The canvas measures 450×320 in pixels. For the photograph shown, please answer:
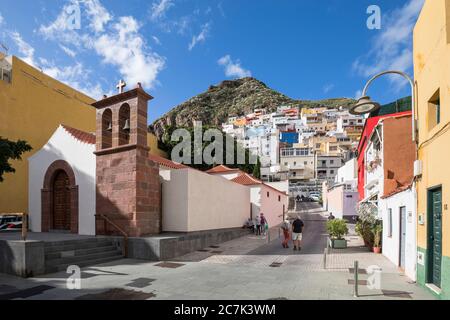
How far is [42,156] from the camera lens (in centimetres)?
1502

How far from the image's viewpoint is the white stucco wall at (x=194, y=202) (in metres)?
13.8

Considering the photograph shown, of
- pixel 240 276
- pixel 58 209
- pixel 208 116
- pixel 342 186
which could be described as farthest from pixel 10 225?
pixel 208 116

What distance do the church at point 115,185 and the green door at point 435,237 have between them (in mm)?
9365

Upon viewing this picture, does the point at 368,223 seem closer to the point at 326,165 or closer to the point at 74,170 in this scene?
the point at 74,170

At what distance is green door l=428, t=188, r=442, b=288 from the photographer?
6441 mm

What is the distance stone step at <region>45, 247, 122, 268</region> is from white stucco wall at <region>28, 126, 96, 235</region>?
2.23m

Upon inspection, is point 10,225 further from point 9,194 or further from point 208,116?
point 208,116

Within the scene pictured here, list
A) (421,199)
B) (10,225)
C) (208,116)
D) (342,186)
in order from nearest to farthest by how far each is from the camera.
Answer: (421,199) → (10,225) → (342,186) → (208,116)

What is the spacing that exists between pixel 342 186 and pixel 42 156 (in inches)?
1087

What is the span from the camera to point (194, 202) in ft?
47.0

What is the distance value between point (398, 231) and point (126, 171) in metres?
10.2

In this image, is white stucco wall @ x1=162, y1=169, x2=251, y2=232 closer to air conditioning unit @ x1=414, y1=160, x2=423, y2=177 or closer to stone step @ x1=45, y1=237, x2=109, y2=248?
stone step @ x1=45, y1=237, x2=109, y2=248

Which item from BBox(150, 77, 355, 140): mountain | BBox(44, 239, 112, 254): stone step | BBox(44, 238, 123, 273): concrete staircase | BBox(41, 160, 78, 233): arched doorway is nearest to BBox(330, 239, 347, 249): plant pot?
BBox(44, 238, 123, 273): concrete staircase

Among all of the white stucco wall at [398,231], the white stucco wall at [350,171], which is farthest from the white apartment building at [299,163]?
the white stucco wall at [398,231]
